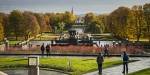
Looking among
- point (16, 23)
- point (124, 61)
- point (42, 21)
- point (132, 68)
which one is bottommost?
point (132, 68)

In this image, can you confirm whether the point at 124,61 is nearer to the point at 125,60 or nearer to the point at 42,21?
the point at 125,60

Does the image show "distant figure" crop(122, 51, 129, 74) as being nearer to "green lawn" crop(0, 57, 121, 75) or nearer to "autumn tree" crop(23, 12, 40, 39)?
"green lawn" crop(0, 57, 121, 75)

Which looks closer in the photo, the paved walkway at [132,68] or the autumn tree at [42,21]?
the paved walkway at [132,68]

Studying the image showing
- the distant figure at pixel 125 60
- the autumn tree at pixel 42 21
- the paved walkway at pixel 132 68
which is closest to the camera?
the distant figure at pixel 125 60

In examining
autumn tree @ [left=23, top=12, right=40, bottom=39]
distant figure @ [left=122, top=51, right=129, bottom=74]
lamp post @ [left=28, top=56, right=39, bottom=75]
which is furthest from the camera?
autumn tree @ [left=23, top=12, right=40, bottom=39]

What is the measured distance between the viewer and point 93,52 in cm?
2380

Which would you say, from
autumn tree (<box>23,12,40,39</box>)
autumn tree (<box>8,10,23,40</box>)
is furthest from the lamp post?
autumn tree (<box>23,12,40,39</box>)

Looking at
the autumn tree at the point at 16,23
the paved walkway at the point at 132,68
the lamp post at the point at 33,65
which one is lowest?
the paved walkway at the point at 132,68

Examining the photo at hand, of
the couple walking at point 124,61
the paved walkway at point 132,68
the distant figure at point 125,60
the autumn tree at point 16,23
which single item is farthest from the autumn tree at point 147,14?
the distant figure at point 125,60

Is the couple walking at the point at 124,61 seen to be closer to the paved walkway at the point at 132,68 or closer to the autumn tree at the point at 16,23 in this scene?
the paved walkway at the point at 132,68

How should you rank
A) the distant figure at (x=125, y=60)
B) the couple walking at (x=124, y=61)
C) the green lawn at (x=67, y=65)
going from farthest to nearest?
the green lawn at (x=67, y=65) → the distant figure at (x=125, y=60) → the couple walking at (x=124, y=61)

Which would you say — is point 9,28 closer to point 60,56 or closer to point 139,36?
point 139,36

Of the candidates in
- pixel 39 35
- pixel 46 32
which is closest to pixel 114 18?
pixel 39 35

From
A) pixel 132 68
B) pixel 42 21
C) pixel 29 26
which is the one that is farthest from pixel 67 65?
pixel 42 21
